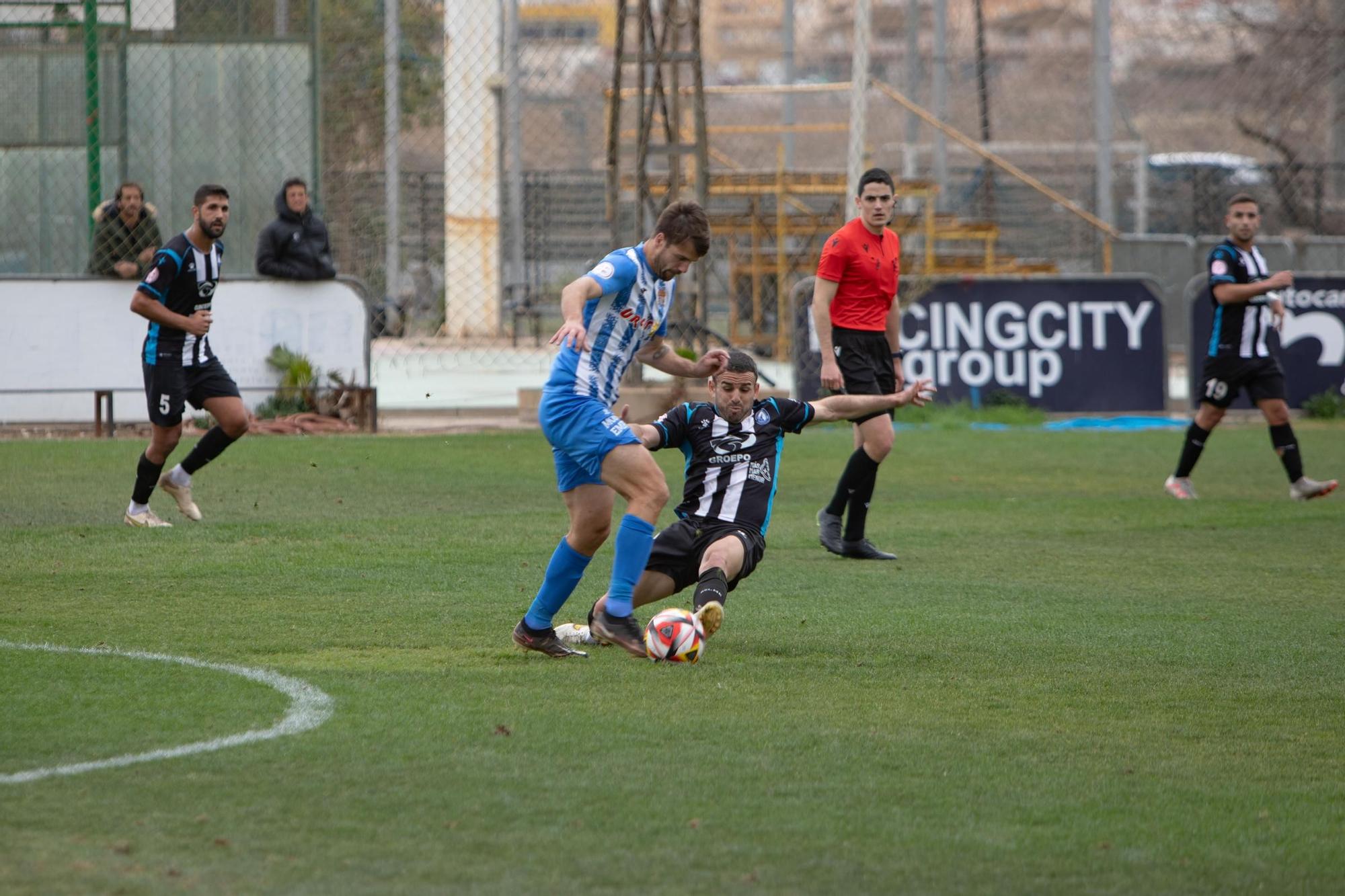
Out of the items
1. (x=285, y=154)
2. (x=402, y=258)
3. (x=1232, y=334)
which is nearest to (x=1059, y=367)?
(x=1232, y=334)

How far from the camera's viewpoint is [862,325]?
968 centimetres

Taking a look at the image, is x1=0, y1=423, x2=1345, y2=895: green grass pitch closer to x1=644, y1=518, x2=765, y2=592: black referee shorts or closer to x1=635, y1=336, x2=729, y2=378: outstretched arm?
x1=644, y1=518, x2=765, y2=592: black referee shorts

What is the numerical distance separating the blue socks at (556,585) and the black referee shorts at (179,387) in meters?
4.27

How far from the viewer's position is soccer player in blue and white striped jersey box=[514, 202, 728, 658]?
245 inches

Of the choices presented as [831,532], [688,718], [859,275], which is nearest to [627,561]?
[688,718]

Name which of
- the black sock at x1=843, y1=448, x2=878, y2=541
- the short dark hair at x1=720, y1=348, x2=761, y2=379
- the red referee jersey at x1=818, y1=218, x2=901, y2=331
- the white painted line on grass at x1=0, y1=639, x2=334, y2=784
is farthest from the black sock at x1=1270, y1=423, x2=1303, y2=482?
the white painted line on grass at x1=0, y1=639, x2=334, y2=784

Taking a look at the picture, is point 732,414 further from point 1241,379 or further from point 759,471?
point 1241,379

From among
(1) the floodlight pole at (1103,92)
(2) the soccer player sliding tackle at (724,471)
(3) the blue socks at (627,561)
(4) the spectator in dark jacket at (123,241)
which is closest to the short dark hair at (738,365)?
(2) the soccer player sliding tackle at (724,471)

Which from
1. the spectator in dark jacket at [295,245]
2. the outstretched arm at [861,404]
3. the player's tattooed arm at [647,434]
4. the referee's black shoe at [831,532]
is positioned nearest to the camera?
the player's tattooed arm at [647,434]

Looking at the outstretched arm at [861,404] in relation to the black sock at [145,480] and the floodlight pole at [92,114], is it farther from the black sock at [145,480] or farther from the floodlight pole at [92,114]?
the floodlight pole at [92,114]

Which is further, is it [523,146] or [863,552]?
[523,146]

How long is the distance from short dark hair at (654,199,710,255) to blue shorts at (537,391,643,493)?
2.19 ft

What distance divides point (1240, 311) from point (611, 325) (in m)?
6.80

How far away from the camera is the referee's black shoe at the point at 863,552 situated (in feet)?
30.0
